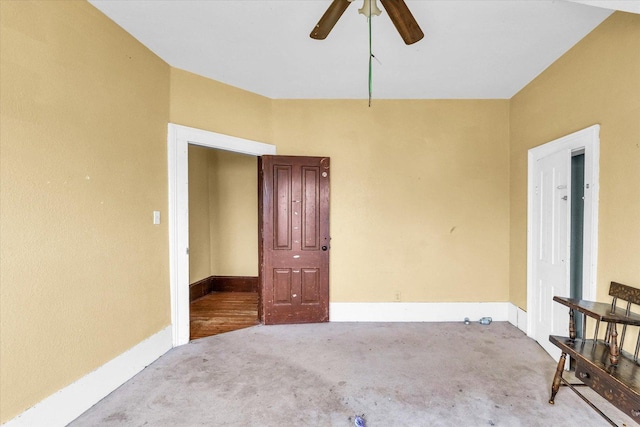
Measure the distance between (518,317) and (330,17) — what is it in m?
3.63

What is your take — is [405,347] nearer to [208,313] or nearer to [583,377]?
[583,377]

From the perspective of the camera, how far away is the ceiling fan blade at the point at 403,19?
1557 mm

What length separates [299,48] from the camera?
2572 mm

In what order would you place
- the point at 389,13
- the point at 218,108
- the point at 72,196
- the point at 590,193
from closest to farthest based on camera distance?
the point at 389,13
the point at 72,196
the point at 590,193
the point at 218,108

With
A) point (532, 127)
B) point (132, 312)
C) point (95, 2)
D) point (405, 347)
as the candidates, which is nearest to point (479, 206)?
point (532, 127)

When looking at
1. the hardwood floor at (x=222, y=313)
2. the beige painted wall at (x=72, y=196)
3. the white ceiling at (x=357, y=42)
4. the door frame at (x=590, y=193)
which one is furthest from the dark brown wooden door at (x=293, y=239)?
the door frame at (x=590, y=193)

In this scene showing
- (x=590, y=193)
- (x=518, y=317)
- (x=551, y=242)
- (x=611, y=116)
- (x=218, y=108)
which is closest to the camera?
(x=611, y=116)

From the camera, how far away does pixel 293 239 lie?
3.56m

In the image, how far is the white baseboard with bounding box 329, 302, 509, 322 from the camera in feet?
11.9

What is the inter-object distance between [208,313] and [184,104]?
2628mm

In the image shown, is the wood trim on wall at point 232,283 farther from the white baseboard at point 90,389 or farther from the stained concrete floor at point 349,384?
the white baseboard at point 90,389

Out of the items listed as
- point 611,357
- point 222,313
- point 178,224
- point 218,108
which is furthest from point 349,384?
point 218,108

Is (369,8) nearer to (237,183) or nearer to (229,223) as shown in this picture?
(237,183)

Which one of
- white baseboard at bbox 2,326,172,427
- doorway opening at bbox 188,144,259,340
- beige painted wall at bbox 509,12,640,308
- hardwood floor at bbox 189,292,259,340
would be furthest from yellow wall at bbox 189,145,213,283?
beige painted wall at bbox 509,12,640,308
